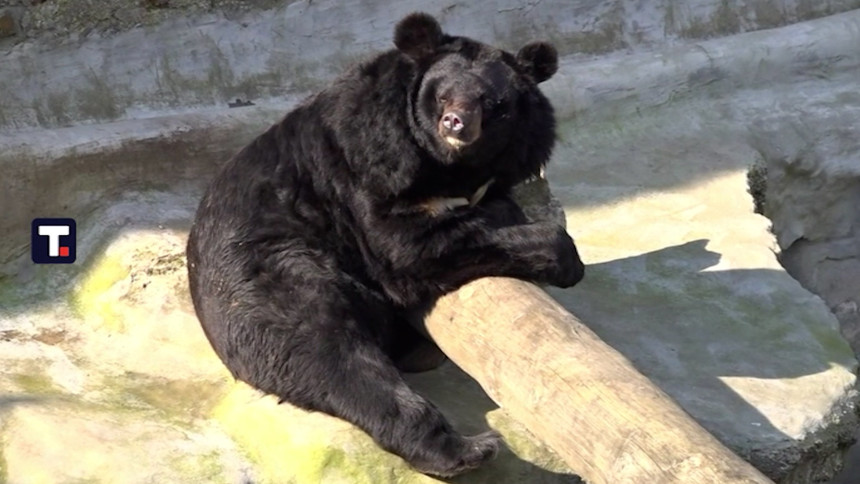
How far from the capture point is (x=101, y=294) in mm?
5180

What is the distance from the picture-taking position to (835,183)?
745cm

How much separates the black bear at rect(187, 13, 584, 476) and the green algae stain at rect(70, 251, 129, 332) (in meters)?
0.61

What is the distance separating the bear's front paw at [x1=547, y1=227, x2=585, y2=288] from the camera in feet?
13.8

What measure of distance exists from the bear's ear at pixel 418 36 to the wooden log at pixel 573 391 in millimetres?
908

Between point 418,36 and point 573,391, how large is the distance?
1.56m

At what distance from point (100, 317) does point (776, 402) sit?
9.08 ft

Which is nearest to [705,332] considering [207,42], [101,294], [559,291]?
[559,291]

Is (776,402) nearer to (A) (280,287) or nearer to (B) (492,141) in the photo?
(B) (492,141)

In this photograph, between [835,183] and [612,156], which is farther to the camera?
[835,183]

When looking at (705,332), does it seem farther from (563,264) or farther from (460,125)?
(460,125)

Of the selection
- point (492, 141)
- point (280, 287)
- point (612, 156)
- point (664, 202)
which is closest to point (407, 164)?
point (492, 141)

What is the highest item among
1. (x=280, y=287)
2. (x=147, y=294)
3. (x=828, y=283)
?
(x=280, y=287)

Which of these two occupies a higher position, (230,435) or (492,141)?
(492,141)

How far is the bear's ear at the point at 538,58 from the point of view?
450 centimetres
